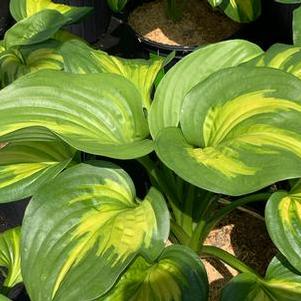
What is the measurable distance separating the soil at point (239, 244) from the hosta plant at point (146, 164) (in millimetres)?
147

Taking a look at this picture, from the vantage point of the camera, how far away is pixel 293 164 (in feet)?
2.85

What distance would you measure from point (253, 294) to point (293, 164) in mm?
256

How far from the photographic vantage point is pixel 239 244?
1.32 meters

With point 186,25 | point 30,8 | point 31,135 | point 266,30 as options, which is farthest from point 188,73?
point 266,30

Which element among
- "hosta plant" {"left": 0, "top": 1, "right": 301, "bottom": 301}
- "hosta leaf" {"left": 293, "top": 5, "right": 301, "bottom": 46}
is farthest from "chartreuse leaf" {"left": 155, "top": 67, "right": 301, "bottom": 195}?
"hosta leaf" {"left": 293, "top": 5, "right": 301, "bottom": 46}

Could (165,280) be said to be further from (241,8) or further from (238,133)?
(241,8)

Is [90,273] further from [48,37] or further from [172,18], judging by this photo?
[172,18]

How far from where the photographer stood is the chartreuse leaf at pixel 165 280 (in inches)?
37.4

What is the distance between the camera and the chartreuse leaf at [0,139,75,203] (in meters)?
1.05

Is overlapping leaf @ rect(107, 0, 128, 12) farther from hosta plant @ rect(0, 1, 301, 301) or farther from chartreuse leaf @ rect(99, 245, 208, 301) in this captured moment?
chartreuse leaf @ rect(99, 245, 208, 301)

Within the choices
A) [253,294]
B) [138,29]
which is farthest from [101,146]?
[138,29]

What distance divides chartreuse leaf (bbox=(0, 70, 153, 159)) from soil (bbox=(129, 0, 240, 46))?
2.73 ft

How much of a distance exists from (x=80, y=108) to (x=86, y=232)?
21 cm

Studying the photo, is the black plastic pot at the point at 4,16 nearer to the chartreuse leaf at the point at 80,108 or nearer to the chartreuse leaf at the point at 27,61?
the chartreuse leaf at the point at 27,61
